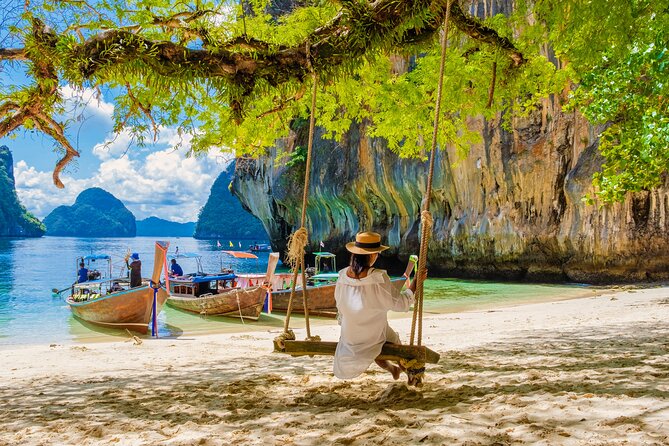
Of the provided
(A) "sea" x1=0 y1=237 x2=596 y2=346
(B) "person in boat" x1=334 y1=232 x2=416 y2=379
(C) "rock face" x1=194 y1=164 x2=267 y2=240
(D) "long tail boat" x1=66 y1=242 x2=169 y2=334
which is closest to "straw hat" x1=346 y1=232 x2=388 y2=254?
(B) "person in boat" x1=334 y1=232 x2=416 y2=379

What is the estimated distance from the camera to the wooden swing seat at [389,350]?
365cm

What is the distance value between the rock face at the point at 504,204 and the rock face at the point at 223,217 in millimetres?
112044

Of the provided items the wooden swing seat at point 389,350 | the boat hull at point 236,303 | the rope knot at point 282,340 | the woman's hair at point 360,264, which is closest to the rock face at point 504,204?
the boat hull at point 236,303

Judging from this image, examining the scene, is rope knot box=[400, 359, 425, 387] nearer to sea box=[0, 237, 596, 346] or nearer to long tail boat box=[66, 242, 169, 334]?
sea box=[0, 237, 596, 346]

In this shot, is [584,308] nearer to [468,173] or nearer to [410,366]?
[410,366]

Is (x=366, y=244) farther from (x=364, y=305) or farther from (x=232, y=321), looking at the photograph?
(x=232, y=321)

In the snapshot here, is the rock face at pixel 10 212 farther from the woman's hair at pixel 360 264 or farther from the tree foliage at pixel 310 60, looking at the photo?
the woman's hair at pixel 360 264

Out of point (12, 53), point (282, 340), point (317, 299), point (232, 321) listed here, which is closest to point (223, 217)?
point (317, 299)

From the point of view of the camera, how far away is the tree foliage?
461 cm

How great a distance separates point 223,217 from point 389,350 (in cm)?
15870

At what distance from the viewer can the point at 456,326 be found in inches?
423

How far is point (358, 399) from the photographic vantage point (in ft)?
12.6

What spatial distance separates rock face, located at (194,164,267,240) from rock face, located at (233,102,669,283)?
112 meters

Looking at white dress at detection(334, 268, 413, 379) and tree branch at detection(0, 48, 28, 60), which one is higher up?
tree branch at detection(0, 48, 28, 60)
